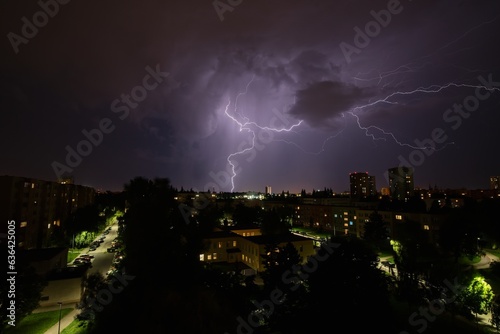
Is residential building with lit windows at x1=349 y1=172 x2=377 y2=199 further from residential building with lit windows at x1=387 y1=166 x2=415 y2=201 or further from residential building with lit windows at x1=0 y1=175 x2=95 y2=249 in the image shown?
residential building with lit windows at x1=0 y1=175 x2=95 y2=249

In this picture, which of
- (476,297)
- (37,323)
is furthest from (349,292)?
(37,323)

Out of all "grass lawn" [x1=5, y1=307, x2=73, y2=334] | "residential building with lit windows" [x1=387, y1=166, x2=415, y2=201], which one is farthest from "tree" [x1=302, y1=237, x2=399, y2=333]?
"residential building with lit windows" [x1=387, y1=166, x2=415, y2=201]

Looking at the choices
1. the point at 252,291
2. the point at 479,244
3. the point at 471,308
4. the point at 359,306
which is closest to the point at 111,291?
the point at 252,291

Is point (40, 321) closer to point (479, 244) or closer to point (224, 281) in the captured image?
point (224, 281)

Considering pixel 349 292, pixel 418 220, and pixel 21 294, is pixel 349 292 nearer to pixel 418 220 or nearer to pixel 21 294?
pixel 21 294

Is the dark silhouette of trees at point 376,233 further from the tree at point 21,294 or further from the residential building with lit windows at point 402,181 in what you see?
the residential building with lit windows at point 402,181

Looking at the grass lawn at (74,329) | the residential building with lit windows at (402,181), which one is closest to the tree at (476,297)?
the grass lawn at (74,329)
